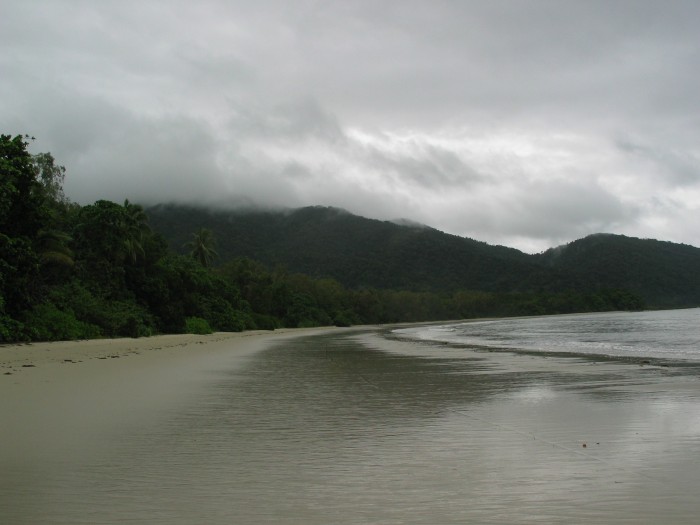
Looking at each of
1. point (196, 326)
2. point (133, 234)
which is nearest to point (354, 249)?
point (196, 326)

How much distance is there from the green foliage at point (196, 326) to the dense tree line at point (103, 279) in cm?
13

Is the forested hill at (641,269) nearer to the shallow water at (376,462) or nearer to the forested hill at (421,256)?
the forested hill at (421,256)

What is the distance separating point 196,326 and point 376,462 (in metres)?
53.2

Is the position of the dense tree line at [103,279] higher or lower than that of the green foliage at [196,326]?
higher

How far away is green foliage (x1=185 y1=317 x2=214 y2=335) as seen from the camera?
186ft

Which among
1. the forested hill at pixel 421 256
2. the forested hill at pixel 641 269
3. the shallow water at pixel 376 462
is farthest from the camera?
the forested hill at pixel 641 269

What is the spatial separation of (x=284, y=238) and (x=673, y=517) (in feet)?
504

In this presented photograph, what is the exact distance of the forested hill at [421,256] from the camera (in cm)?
14950

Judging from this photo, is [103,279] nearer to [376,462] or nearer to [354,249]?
[376,462]

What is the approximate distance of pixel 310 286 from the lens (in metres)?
111

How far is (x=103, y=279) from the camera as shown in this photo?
47.3 meters

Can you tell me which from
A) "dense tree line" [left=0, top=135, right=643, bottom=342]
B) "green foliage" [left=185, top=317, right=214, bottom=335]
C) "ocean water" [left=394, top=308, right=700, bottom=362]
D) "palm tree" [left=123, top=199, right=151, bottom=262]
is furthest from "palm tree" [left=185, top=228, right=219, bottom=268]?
"ocean water" [left=394, top=308, right=700, bottom=362]

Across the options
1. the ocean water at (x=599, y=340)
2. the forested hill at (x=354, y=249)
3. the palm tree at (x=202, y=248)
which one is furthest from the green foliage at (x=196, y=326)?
the forested hill at (x=354, y=249)

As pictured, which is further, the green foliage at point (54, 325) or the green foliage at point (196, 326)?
the green foliage at point (196, 326)
